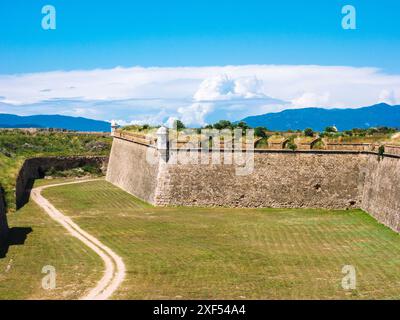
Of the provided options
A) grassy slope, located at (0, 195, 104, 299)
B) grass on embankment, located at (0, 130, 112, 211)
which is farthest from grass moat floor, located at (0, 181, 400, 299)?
grass on embankment, located at (0, 130, 112, 211)

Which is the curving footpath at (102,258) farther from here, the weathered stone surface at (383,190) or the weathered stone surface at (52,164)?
the weathered stone surface at (52,164)

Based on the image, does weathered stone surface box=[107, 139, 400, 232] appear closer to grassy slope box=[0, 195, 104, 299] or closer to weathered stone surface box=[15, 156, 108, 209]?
grassy slope box=[0, 195, 104, 299]

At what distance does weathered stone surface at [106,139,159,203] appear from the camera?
A: 46.5 metres

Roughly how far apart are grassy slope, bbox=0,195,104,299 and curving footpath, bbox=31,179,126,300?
1.07 feet

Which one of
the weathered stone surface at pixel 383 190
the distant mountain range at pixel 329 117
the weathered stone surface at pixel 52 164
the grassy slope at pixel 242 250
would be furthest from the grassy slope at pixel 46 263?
the distant mountain range at pixel 329 117

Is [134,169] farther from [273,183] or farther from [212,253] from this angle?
[212,253]

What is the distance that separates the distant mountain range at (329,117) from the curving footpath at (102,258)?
3960 inches

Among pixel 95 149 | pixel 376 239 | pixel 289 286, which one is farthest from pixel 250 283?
pixel 95 149

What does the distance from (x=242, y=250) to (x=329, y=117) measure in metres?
123

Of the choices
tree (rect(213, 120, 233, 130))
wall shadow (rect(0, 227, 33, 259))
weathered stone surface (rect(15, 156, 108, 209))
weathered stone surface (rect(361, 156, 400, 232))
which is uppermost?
tree (rect(213, 120, 233, 130))

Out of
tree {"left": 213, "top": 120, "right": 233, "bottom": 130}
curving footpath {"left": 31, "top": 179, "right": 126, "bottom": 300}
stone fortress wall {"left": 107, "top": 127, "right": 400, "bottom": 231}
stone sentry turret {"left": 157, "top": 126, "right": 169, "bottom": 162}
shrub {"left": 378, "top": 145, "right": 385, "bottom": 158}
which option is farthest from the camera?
tree {"left": 213, "top": 120, "right": 233, "bottom": 130}

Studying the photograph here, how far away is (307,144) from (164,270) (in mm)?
20791

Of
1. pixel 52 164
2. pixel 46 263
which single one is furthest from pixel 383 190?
pixel 52 164

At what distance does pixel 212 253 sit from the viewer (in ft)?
94.8
